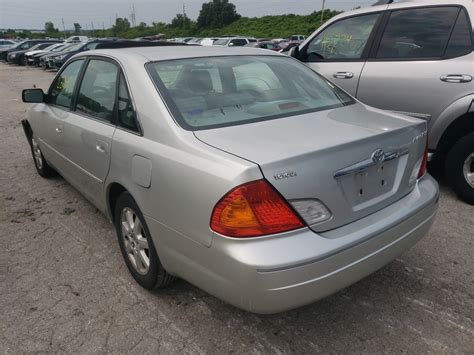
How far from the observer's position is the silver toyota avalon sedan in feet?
6.28

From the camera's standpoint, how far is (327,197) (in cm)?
202

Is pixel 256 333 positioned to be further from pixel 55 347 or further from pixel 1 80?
pixel 1 80

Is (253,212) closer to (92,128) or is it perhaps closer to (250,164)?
(250,164)

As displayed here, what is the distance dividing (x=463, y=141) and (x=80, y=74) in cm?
359

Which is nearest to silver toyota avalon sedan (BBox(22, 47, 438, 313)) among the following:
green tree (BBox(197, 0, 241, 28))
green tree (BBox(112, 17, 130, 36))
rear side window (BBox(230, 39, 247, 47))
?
rear side window (BBox(230, 39, 247, 47))

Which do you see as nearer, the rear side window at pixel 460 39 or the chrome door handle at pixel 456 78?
the chrome door handle at pixel 456 78

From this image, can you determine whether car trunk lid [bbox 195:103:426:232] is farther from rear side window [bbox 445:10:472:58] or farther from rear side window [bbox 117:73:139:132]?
rear side window [bbox 445:10:472:58]

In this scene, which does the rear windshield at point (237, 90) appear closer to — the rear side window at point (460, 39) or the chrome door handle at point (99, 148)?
the chrome door handle at point (99, 148)

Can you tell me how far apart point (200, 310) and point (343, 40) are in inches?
145

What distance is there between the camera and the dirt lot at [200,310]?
233 cm

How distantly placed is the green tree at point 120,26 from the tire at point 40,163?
9050cm

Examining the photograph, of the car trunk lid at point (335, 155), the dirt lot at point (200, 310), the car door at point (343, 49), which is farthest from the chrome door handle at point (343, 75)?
the car trunk lid at point (335, 155)

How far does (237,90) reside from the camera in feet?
9.34

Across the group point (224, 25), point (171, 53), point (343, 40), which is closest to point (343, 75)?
point (343, 40)
